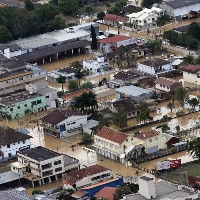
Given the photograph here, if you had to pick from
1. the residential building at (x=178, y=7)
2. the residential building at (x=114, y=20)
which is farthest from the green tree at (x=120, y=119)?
the residential building at (x=178, y=7)

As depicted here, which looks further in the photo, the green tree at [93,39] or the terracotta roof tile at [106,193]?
the green tree at [93,39]

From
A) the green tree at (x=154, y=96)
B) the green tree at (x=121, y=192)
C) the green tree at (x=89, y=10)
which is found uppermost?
the green tree at (x=121, y=192)

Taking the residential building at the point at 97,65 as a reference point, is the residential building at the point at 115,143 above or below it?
above

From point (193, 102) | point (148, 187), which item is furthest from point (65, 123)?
point (148, 187)

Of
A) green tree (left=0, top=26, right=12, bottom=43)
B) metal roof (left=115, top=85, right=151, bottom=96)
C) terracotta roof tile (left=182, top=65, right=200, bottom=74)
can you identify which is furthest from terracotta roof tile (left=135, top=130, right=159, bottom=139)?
green tree (left=0, top=26, right=12, bottom=43)

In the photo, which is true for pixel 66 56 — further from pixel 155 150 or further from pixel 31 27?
pixel 155 150

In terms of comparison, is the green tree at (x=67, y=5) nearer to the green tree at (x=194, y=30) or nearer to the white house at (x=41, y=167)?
the green tree at (x=194, y=30)
